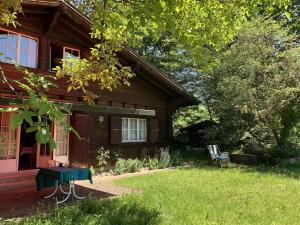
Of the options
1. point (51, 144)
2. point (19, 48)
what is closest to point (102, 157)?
point (19, 48)

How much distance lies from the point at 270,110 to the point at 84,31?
7976 mm

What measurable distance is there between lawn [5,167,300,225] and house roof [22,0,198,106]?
489cm

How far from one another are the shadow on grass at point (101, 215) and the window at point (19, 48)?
545 cm

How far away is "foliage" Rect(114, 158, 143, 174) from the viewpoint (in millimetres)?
12453

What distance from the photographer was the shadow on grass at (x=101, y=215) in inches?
217

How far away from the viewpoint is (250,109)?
1393 centimetres

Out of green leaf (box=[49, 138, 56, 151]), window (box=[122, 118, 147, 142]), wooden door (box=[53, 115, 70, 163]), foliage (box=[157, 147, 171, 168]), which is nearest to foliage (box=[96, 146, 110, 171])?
wooden door (box=[53, 115, 70, 163])

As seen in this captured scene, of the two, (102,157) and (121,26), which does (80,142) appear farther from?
(121,26)

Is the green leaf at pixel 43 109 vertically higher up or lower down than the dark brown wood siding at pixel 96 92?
lower down

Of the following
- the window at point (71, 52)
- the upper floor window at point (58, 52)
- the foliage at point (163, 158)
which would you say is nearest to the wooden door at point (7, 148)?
the upper floor window at point (58, 52)

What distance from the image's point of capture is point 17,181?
9.43 metres

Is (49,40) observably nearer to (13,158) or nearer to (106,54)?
(13,158)

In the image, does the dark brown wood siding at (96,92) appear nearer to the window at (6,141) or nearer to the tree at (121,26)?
the window at (6,141)

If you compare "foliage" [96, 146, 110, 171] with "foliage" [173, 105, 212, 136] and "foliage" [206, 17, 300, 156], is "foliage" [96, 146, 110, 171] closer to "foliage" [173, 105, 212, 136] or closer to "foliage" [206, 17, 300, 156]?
"foliage" [206, 17, 300, 156]
